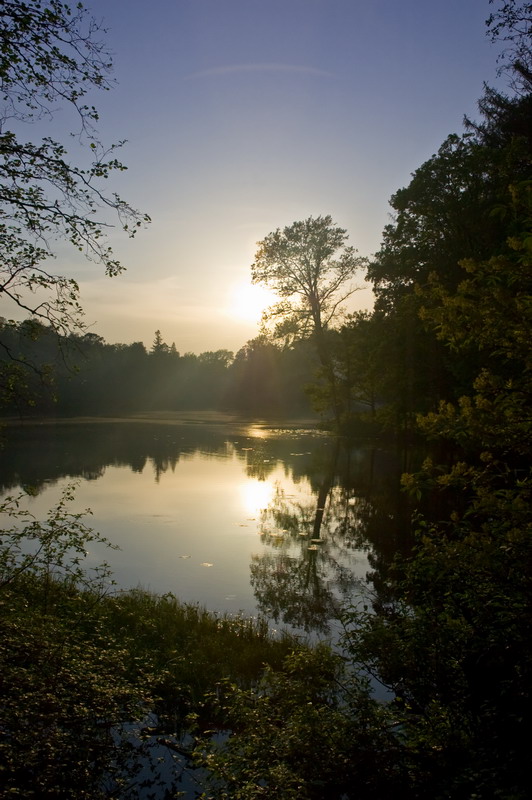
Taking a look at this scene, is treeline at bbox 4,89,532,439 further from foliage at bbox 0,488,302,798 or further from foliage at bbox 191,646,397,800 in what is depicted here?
foliage at bbox 191,646,397,800

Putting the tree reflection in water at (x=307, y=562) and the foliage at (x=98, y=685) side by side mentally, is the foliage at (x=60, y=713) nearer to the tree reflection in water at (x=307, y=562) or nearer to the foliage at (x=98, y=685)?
the foliage at (x=98, y=685)

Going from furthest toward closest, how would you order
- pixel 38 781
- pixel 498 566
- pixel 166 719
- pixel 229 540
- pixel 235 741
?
1. pixel 229 540
2. pixel 166 719
3. pixel 498 566
4. pixel 235 741
5. pixel 38 781

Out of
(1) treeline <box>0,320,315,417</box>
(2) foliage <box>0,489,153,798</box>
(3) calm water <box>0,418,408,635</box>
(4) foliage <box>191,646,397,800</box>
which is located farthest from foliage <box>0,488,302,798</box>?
(1) treeline <box>0,320,315,417</box>

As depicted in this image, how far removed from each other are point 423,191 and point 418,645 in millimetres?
27360

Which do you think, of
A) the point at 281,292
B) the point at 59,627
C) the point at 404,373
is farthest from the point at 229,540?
the point at 281,292

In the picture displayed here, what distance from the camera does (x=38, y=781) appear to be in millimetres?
4441

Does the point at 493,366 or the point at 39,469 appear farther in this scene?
the point at 39,469

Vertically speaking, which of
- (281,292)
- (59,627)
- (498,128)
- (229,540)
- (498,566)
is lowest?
(229,540)

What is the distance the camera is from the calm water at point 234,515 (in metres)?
11.1

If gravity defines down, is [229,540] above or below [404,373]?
below

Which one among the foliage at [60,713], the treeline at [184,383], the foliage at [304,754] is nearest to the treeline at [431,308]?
the foliage at [60,713]

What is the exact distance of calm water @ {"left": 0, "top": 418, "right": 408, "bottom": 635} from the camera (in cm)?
1109

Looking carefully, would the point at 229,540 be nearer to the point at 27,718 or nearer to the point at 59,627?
the point at 59,627

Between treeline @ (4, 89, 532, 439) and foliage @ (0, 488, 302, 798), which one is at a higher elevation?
treeline @ (4, 89, 532, 439)
